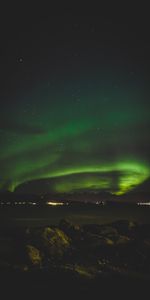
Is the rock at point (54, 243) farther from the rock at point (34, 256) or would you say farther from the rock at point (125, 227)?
the rock at point (125, 227)

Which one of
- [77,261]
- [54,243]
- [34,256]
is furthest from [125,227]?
[34,256]

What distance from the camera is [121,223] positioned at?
97.1 ft

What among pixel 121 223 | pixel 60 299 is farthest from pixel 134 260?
pixel 121 223

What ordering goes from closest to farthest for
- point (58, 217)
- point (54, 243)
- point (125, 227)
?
point (54, 243)
point (125, 227)
point (58, 217)

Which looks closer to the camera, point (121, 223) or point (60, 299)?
point (60, 299)

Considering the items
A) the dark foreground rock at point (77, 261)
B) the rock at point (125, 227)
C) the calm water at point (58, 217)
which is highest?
the calm water at point (58, 217)

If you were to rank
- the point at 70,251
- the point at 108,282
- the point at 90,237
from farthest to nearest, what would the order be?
the point at 90,237
the point at 70,251
the point at 108,282

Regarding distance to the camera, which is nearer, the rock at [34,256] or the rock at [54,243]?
the rock at [34,256]

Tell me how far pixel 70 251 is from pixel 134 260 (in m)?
3.68

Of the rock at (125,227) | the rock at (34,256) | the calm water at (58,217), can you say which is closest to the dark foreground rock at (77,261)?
the rock at (34,256)

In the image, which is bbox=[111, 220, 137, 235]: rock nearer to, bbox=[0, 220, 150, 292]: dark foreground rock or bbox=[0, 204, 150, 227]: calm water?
bbox=[0, 220, 150, 292]: dark foreground rock

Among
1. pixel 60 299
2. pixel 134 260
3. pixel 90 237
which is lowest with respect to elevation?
pixel 60 299

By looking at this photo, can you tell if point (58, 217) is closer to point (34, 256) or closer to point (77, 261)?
point (77, 261)

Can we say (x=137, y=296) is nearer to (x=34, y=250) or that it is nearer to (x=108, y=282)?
(x=108, y=282)
